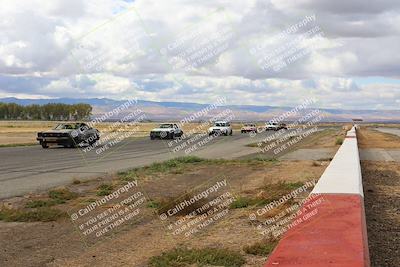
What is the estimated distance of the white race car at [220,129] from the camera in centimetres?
5575

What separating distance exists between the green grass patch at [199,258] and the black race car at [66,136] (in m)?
26.4

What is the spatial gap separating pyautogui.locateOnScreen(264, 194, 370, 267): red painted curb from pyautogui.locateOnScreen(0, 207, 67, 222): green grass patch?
15.5 ft

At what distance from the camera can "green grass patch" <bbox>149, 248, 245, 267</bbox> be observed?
211 inches

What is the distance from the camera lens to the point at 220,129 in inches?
2206

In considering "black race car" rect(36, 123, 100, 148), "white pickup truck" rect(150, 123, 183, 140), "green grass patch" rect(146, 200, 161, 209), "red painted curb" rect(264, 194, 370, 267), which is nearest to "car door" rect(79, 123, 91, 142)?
"black race car" rect(36, 123, 100, 148)

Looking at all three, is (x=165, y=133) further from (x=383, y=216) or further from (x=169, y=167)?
(x=383, y=216)

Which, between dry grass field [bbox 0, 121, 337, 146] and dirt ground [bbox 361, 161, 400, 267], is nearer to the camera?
dirt ground [bbox 361, 161, 400, 267]

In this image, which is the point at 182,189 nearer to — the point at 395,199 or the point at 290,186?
the point at 290,186

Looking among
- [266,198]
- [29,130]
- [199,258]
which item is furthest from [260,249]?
[29,130]

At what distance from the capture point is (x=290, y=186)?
486 inches

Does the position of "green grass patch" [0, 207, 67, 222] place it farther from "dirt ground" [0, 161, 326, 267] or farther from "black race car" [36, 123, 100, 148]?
"black race car" [36, 123, 100, 148]

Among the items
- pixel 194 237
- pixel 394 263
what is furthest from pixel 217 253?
pixel 394 263

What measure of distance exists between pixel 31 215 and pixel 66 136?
23.2 meters

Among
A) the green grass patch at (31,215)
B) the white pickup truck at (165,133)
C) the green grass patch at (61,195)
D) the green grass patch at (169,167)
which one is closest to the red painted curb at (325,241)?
the green grass patch at (31,215)
